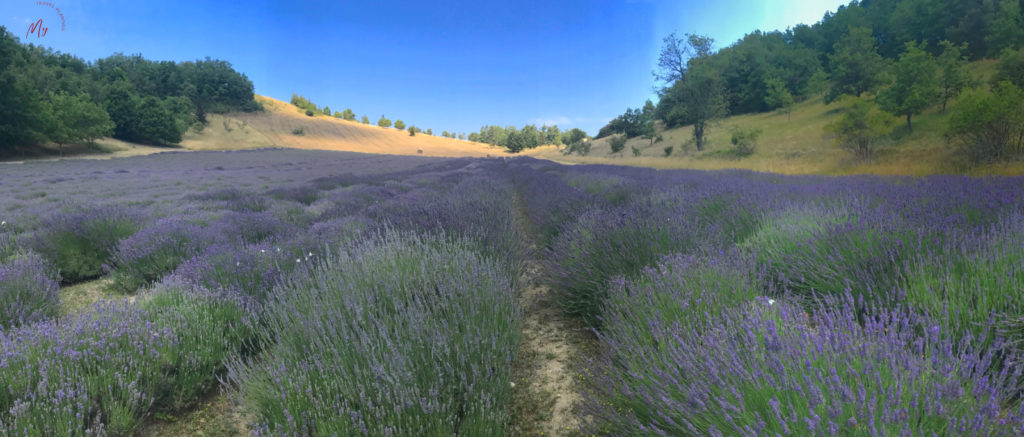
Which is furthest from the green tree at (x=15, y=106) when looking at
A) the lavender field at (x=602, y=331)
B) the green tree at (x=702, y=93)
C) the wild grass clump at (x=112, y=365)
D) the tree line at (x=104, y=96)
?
the green tree at (x=702, y=93)

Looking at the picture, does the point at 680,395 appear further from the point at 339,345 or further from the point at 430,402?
the point at 339,345

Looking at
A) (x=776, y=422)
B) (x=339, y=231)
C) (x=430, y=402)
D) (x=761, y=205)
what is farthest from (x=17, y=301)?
(x=761, y=205)

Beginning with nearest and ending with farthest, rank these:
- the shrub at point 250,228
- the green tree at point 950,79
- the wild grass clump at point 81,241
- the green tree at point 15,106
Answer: the wild grass clump at point 81,241 < the shrub at point 250,228 < the green tree at point 950,79 < the green tree at point 15,106

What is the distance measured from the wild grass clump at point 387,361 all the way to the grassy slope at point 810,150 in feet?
36.9

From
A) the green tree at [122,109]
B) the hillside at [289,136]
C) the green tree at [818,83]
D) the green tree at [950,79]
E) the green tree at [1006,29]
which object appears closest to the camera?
the green tree at [950,79]

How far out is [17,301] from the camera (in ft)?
9.35

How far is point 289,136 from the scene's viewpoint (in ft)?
205

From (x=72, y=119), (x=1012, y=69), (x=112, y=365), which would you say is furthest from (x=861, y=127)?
(x=72, y=119)

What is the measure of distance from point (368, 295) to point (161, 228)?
169 inches

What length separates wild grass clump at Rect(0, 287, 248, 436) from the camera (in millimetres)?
1718

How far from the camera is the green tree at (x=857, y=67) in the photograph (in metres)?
37.9

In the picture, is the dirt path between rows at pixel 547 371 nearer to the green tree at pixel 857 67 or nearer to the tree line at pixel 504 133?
the green tree at pixel 857 67

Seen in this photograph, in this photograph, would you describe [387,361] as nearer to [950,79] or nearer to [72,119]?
[950,79]

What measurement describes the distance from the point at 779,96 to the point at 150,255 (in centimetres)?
5898
